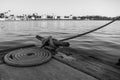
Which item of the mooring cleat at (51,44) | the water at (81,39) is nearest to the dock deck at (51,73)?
the mooring cleat at (51,44)

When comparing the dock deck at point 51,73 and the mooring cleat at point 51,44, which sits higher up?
the mooring cleat at point 51,44

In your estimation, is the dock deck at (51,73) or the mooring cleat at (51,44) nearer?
the dock deck at (51,73)

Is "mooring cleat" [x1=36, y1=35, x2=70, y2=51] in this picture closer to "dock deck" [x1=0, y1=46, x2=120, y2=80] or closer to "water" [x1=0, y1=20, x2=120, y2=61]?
"dock deck" [x1=0, y1=46, x2=120, y2=80]

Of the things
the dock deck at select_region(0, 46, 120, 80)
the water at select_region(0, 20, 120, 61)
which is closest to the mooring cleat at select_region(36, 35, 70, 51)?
the dock deck at select_region(0, 46, 120, 80)

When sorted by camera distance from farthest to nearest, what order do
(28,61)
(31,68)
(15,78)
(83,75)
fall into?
(28,61)
(31,68)
(83,75)
(15,78)

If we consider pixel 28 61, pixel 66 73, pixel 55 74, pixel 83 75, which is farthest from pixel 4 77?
pixel 83 75

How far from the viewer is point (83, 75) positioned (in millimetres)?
3020

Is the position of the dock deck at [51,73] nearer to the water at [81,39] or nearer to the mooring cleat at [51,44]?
the mooring cleat at [51,44]

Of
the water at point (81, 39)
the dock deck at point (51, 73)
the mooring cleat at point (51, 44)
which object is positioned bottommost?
the water at point (81, 39)

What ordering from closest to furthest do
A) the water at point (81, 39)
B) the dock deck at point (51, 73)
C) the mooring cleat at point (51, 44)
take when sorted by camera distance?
the dock deck at point (51, 73)
the mooring cleat at point (51, 44)
the water at point (81, 39)

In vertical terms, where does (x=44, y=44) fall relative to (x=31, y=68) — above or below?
above

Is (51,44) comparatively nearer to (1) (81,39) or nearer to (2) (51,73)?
(2) (51,73)

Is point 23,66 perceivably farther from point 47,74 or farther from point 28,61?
point 47,74

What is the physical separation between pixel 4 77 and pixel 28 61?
962mm
